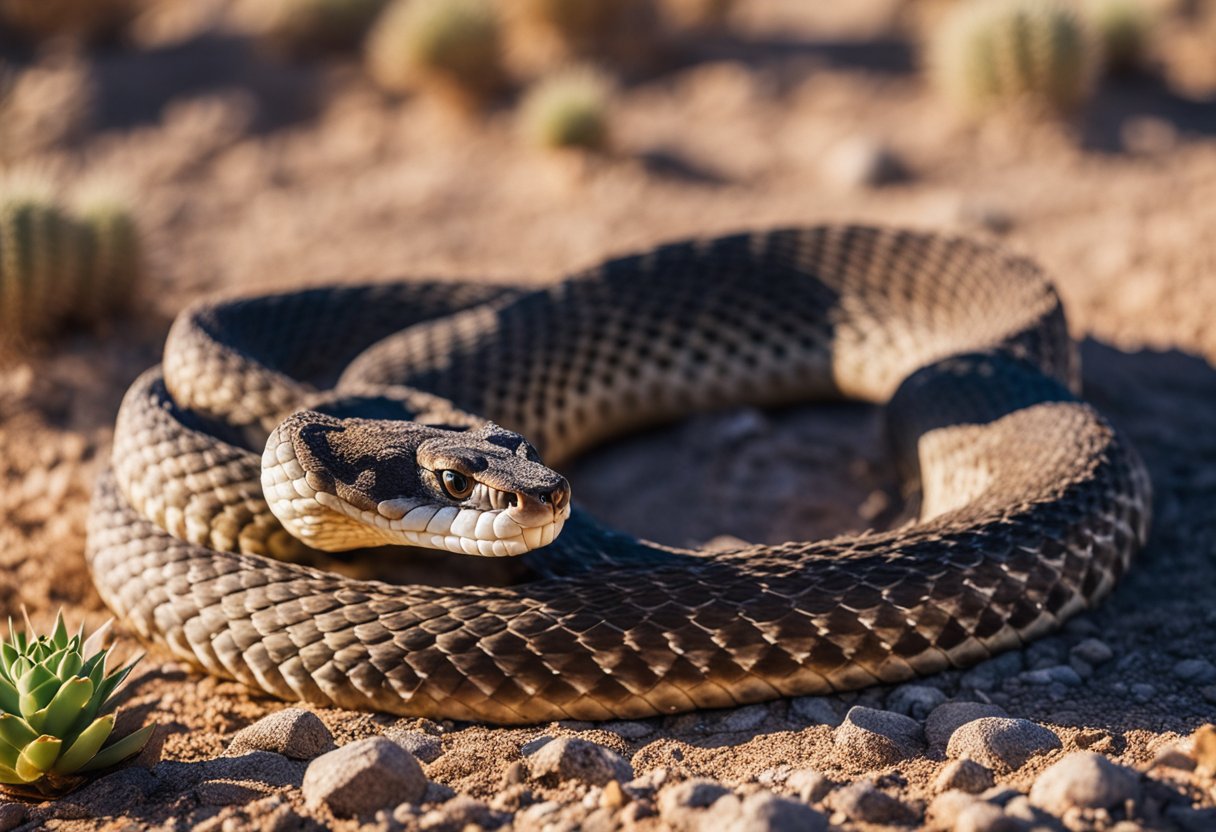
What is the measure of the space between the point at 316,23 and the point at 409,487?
10272 millimetres

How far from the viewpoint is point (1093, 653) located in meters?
5.14

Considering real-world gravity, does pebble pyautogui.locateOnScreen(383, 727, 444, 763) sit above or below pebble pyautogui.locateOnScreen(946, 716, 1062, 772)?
below

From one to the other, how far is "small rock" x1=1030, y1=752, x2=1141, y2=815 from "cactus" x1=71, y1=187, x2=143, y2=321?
7.38m

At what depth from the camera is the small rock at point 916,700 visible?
4.83 m

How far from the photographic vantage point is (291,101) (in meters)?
13.2

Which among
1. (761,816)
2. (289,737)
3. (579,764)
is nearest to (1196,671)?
(761,816)

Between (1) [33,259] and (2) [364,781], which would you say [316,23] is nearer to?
(1) [33,259]

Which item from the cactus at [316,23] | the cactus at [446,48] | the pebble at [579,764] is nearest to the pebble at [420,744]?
the pebble at [579,764]

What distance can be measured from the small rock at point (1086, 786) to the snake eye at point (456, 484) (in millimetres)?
2292

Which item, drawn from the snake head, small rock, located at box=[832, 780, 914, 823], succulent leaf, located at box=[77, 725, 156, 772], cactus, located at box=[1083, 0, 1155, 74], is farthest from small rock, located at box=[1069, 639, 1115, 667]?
cactus, located at box=[1083, 0, 1155, 74]

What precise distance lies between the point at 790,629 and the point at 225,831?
7.05ft

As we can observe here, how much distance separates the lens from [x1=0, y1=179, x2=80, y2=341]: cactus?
8.45 metres

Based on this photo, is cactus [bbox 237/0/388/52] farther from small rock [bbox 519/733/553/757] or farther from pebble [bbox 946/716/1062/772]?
pebble [bbox 946/716/1062/772]

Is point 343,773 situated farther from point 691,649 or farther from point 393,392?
point 393,392
